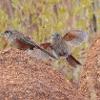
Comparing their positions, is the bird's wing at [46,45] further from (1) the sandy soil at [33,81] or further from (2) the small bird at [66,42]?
(1) the sandy soil at [33,81]

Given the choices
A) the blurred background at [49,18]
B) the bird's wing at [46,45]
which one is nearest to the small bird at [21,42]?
the bird's wing at [46,45]

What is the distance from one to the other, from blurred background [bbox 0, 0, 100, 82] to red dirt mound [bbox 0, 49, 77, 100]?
3.59 metres

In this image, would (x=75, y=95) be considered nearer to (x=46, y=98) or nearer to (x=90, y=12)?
(x=46, y=98)

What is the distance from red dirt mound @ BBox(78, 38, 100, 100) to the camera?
562 centimetres

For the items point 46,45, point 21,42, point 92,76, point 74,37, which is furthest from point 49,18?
point 92,76

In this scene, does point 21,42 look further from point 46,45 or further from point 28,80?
point 28,80

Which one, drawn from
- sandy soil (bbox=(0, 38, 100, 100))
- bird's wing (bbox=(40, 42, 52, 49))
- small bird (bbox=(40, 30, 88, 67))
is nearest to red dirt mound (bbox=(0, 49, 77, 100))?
sandy soil (bbox=(0, 38, 100, 100))

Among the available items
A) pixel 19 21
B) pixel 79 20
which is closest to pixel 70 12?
pixel 79 20

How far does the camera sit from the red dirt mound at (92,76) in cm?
562

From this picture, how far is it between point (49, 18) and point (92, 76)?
392 cm

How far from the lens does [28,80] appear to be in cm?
496

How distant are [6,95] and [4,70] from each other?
18.4 inches

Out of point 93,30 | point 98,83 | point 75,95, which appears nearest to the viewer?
point 75,95

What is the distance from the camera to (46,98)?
479cm
